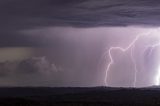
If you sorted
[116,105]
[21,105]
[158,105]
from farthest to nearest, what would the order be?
[116,105], [21,105], [158,105]

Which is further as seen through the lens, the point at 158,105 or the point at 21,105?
the point at 21,105

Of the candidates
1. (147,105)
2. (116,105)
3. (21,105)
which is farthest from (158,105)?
(21,105)

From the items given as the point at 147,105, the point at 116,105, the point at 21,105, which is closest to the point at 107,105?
the point at 116,105

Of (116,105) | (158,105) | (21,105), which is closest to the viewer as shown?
(158,105)

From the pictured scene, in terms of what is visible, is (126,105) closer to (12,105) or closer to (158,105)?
(158,105)

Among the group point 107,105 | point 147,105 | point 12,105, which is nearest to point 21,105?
point 12,105

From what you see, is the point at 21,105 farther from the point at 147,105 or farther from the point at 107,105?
the point at 147,105

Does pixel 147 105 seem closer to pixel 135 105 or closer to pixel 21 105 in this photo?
pixel 135 105

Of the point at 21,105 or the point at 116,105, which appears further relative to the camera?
the point at 116,105
